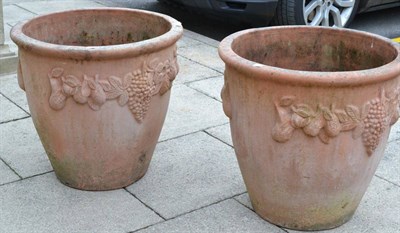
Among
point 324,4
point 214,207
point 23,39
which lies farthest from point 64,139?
point 324,4

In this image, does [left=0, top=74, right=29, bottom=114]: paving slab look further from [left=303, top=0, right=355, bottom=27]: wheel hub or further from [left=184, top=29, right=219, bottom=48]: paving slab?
[left=303, top=0, right=355, bottom=27]: wheel hub

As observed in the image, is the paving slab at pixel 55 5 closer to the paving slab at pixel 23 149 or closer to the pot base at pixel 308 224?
the paving slab at pixel 23 149

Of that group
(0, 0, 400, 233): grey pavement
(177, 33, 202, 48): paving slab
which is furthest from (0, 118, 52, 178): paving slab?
(177, 33, 202, 48): paving slab

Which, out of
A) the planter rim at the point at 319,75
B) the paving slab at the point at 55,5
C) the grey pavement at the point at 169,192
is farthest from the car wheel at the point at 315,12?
the planter rim at the point at 319,75

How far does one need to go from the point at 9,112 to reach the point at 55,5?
11.1 ft

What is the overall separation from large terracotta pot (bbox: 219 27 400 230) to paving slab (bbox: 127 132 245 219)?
14.3 inches

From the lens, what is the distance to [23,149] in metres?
4.49

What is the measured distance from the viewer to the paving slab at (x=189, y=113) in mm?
4867

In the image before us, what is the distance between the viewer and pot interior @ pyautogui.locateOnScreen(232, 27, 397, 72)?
12.6ft

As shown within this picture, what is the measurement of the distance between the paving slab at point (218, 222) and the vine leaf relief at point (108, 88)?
24.4 inches

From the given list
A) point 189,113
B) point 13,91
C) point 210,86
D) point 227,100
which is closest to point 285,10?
point 210,86

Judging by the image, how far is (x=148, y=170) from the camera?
4.23 m

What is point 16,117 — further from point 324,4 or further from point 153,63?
point 324,4

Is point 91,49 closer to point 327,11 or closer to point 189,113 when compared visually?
point 189,113
